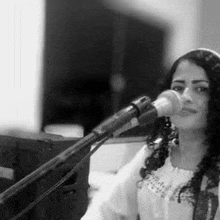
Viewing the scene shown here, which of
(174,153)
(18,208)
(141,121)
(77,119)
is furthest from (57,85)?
(141,121)

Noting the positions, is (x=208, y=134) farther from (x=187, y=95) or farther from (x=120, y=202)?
(x=120, y=202)

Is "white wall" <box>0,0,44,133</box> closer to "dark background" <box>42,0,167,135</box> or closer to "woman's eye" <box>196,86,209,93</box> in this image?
"dark background" <box>42,0,167,135</box>

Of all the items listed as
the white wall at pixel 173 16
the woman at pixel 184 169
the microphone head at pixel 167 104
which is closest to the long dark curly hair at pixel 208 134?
the woman at pixel 184 169

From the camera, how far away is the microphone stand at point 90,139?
602 mm

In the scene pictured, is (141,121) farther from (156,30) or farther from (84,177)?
(156,30)

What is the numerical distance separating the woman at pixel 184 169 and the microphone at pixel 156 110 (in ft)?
0.89

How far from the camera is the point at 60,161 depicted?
0.62 m

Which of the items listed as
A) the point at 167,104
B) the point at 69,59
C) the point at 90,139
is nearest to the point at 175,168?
the point at 167,104

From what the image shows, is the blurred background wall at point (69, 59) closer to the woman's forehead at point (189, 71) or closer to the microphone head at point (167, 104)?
the woman's forehead at point (189, 71)

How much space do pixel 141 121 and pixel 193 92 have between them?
0.44 meters

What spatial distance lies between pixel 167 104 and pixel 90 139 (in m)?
0.19

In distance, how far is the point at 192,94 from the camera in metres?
1.10

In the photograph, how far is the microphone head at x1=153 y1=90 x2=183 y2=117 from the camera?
0.74m

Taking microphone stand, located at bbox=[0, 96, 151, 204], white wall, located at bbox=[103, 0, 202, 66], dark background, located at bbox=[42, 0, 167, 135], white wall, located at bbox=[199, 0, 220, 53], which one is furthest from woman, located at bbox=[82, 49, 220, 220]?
white wall, located at bbox=[199, 0, 220, 53]
